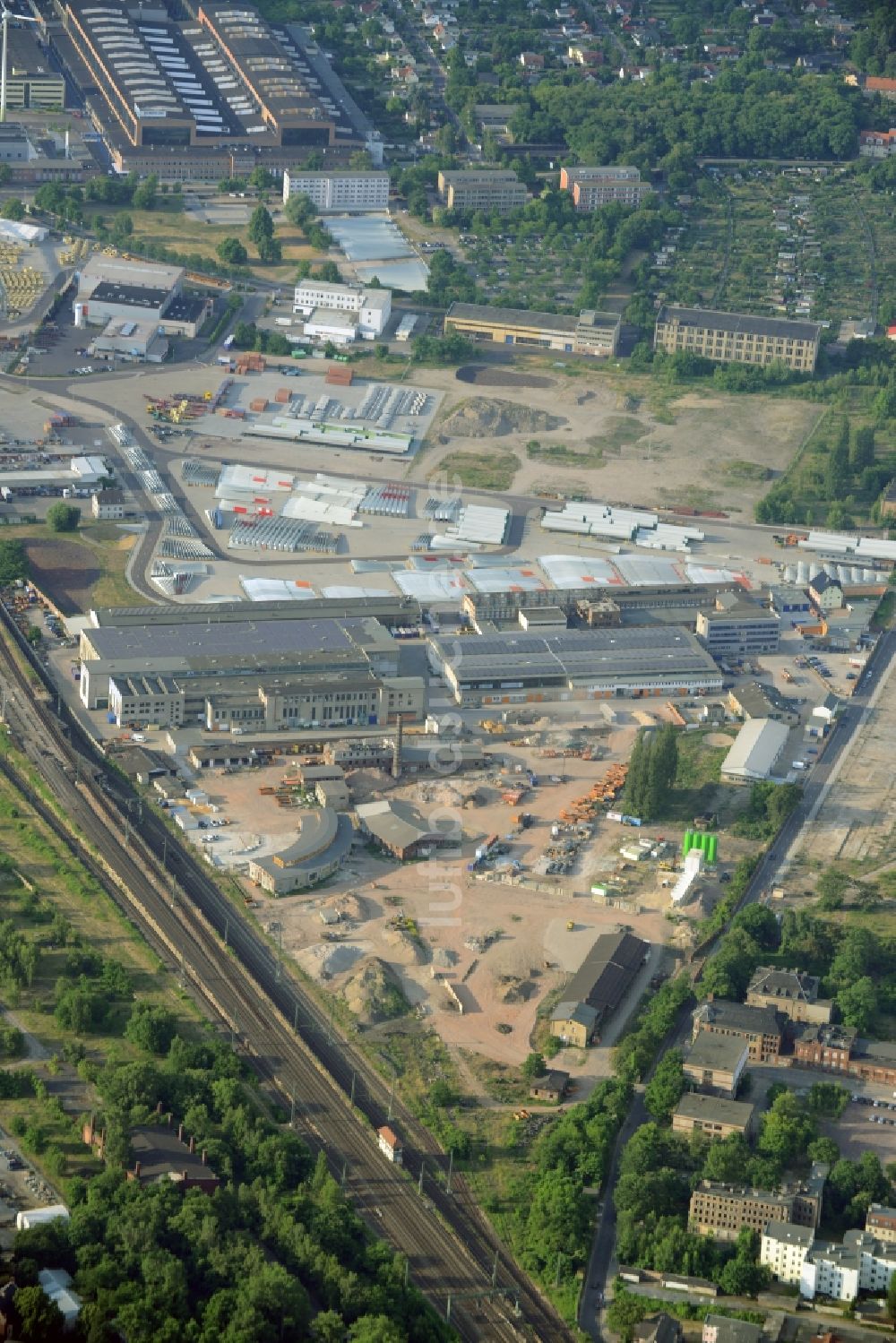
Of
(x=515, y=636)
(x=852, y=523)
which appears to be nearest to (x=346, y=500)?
(x=515, y=636)

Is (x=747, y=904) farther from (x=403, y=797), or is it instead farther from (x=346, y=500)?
(x=346, y=500)

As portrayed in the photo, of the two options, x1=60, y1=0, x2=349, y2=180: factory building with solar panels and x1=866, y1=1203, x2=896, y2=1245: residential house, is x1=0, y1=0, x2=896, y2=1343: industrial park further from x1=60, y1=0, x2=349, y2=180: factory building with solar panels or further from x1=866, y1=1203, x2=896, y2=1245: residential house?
x1=60, y1=0, x2=349, y2=180: factory building with solar panels

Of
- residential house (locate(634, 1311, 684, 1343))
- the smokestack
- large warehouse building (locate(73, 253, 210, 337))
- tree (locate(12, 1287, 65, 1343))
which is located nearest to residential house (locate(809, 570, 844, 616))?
the smokestack

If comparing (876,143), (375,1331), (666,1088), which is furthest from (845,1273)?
(876,143)

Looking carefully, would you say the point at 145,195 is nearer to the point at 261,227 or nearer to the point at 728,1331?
the point at 261,227

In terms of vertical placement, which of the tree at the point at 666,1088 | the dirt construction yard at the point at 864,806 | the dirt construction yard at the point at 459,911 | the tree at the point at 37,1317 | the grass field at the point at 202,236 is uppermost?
the tree at the point at 37,1317

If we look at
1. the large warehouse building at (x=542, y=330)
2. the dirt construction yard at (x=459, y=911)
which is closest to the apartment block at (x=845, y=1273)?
the dirt construction yard at (x=459, y=911)

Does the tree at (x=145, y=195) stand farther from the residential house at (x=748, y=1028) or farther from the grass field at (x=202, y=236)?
the residential house at (x=748, y=1028)
